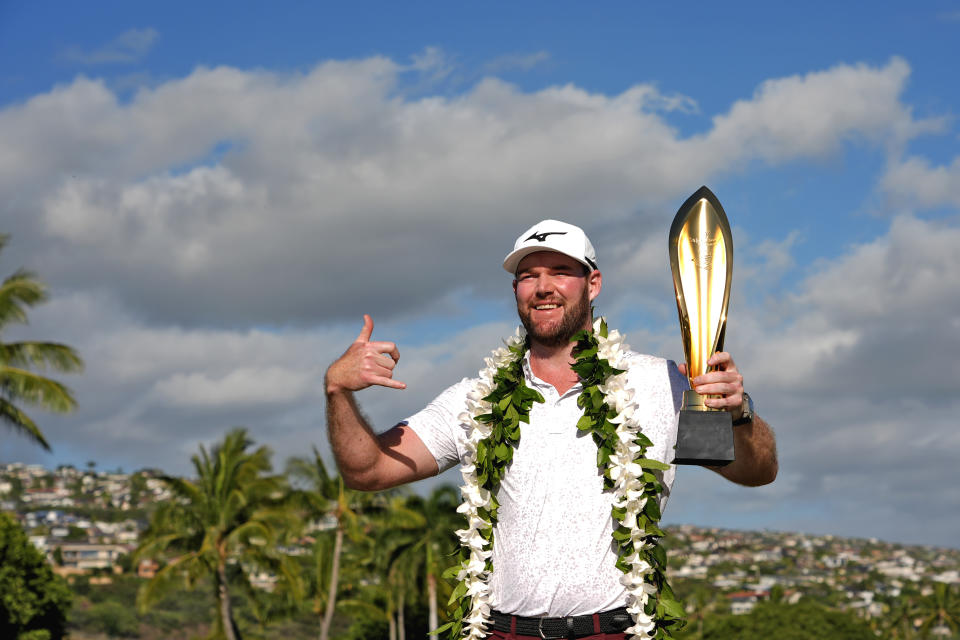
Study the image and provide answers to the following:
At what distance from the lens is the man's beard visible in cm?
448

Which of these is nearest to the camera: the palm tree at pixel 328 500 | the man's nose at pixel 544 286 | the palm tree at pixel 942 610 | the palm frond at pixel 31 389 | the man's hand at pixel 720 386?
the man's hand at pixel 720 386

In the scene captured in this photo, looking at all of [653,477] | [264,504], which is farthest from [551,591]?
[264,504]

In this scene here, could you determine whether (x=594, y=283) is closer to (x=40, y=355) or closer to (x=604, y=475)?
(x=604, y=475)

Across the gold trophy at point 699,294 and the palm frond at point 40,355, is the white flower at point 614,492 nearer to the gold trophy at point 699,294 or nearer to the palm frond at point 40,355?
the gold trophy at point 699,294

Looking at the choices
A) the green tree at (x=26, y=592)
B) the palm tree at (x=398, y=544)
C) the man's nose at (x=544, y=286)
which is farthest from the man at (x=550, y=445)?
the palm tree at (x=398, y=544)

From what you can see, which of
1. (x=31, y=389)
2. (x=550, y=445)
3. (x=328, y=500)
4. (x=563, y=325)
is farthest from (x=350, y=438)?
(x=328, y=500)

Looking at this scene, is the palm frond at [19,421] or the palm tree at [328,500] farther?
the palm tree at [328,500]

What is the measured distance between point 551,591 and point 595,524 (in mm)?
299

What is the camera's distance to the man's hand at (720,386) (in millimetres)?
3682

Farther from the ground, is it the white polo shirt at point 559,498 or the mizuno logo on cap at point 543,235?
the mizuno logo on cap at point 543,235

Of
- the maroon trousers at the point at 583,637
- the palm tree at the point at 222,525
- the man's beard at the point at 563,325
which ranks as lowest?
the maroon trousers at the point at 583,637

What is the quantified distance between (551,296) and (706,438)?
39.8 inches

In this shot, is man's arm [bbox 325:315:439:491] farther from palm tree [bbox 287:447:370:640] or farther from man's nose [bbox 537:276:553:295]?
palm tree [bbox 287:447:370:640]

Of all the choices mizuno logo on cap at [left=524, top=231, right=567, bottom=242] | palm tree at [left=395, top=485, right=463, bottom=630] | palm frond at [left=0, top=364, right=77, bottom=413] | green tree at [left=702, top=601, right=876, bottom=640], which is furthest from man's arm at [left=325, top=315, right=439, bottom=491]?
green tree at [left=702, top=601, right=876, bottom=640]
